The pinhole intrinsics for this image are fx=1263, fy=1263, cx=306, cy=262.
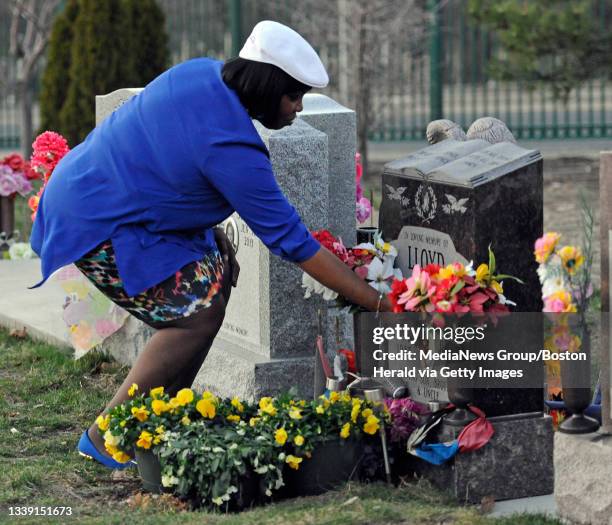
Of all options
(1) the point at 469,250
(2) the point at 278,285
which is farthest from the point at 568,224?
(1) the point at 469,250

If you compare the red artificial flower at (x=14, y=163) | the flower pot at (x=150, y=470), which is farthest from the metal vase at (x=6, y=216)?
the flower pot at (x=150, y=470)

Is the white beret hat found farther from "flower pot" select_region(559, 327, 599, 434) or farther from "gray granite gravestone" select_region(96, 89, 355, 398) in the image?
"flower pot" select_region(559, 327, 599, 434)

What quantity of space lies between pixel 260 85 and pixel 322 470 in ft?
3.93

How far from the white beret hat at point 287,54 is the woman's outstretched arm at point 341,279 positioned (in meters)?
0.53

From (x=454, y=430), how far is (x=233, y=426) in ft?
2.27

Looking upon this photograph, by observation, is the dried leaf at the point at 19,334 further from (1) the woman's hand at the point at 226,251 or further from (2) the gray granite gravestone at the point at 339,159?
(1) the woman's hand at the point at 226,251

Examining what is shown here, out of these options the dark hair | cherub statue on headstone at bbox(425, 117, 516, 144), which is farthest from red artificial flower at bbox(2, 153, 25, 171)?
the dark hair

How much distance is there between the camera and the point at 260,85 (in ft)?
12.7

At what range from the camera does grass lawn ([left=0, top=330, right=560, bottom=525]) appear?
358cm

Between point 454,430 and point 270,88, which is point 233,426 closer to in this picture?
point 454,430

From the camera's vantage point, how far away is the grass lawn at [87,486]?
11.7ft

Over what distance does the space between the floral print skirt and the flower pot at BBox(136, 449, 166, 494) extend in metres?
0.45

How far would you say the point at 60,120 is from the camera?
39.1 ft

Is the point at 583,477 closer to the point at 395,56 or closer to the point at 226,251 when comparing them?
the point at 226,251
